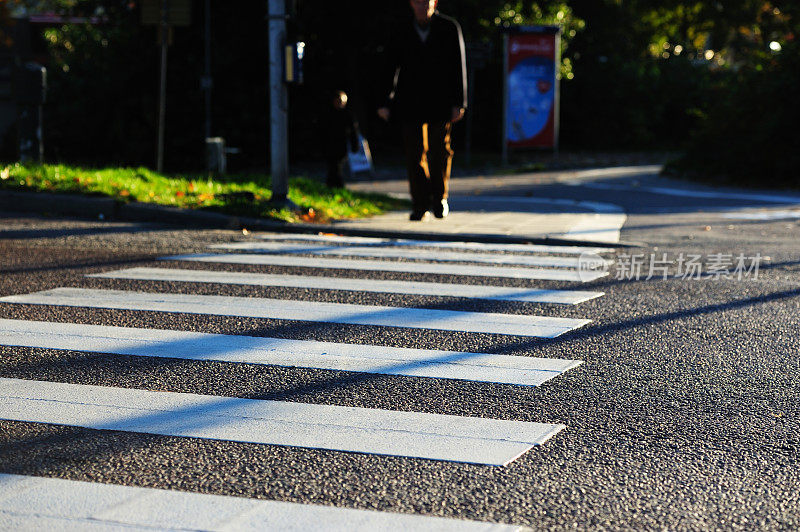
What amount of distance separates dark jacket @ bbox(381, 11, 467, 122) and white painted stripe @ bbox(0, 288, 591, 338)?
4.27 metres

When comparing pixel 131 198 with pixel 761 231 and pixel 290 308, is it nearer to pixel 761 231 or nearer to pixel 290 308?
pixel 290 308

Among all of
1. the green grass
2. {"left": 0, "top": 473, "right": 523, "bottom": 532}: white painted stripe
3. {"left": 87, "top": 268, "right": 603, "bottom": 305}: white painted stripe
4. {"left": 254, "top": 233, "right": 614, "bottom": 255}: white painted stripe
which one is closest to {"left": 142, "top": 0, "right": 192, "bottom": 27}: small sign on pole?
the green grass

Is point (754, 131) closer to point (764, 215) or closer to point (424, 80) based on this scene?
point (764, 215)

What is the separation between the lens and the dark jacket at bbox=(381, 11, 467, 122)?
9.99 metres

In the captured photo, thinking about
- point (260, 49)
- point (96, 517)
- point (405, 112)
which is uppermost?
point (260, 49)

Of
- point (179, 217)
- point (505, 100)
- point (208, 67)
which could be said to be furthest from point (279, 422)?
point (208, 67)

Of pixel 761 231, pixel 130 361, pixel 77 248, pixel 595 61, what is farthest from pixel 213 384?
pixel 595 61

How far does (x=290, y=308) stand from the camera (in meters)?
6.03

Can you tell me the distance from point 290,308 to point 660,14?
4313cm

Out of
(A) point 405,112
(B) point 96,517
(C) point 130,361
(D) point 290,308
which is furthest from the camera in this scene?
(A) point 405,112

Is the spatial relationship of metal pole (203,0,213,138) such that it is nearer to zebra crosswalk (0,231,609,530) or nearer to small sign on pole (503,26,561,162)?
small sign on pole (503,26,561,162)

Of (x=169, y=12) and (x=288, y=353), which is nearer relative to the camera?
(x=288, y=353)

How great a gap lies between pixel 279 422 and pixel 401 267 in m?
3.91

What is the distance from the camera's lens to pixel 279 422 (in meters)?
3.84
